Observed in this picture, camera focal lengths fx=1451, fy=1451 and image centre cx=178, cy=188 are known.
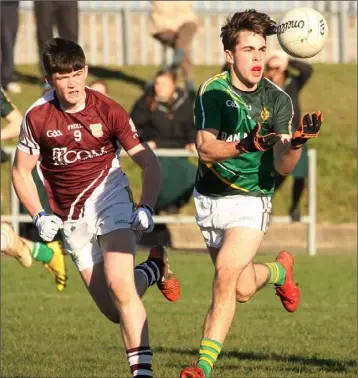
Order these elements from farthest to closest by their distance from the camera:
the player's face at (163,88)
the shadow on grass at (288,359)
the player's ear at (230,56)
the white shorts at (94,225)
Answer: the player's face at (163,88) < the shadow on grass at (288,359) < the player's ear at (230,56) < the white shorts at (94,225)

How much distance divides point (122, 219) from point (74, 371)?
140 centimetres

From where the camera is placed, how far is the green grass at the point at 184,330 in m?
10.7

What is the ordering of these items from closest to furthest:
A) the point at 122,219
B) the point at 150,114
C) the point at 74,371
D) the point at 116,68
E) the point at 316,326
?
the point at 122,219, the point at 74,371, the point at 316,326, the point at 150,114, the point at 116,68

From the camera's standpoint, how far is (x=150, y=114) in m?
18.4

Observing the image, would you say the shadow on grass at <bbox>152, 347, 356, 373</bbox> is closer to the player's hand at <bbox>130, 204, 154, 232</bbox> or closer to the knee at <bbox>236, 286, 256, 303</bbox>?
the knee at <bbox>236, 286, 256, 303</bbox>

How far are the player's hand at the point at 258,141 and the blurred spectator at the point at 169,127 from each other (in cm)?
894

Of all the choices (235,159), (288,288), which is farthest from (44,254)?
(235,159)

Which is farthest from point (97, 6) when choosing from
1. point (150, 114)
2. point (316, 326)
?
point (316, 326)

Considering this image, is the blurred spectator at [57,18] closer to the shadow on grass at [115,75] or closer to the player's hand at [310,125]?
the shadow on grass at [115,75]

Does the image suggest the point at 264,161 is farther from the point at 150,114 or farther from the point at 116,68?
the point at 116,68

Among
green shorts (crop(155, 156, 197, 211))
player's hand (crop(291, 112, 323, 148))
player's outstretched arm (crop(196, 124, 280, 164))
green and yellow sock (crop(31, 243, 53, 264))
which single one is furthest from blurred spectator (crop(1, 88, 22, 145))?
green shorts (crop(155, 156, 197, 211))

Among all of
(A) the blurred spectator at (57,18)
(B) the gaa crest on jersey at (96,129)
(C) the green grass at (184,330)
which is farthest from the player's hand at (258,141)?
(A) the blurred spectator at (57,18)

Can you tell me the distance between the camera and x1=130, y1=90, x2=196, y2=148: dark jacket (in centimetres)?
1842

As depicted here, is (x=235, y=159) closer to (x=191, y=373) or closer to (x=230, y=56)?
(x=230, y=56)
